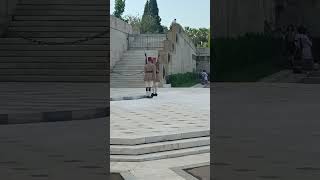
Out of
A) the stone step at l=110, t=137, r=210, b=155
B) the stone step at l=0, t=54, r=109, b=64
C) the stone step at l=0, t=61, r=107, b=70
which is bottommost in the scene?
the stone step at l=110, t=137, r=210, b=155

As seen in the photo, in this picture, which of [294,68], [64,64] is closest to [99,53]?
[64,64]

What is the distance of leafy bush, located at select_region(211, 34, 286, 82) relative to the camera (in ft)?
90.7

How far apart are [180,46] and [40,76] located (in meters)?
18.5

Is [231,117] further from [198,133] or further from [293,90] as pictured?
[293,90]

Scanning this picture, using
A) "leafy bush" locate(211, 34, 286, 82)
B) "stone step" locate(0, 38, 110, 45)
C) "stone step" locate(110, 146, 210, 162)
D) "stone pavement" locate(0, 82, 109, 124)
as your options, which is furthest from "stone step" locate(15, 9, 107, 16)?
"stone step" locate(110, 146, 210, 162)

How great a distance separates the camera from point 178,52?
3947cm

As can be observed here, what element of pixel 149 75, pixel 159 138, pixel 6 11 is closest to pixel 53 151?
pixel 159 138

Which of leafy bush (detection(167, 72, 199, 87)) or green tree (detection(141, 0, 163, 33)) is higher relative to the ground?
green tree (detection(141, 0, 163, 33))

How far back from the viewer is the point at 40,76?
23219mm

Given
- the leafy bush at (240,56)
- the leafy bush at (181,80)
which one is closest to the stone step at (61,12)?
the leafy bush at (240,56)

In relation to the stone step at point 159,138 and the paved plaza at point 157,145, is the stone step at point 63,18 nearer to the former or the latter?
the paved plaza at point 157,145

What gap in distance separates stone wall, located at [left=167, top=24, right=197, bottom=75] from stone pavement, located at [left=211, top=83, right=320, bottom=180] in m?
21.8

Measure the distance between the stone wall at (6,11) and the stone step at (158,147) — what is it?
62.4 feet

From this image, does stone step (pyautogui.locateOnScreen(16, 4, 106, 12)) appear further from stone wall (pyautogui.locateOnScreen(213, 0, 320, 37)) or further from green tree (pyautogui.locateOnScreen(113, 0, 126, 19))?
green tree (pyautogui.locateOnScreen(113, 0, 126, 19))
